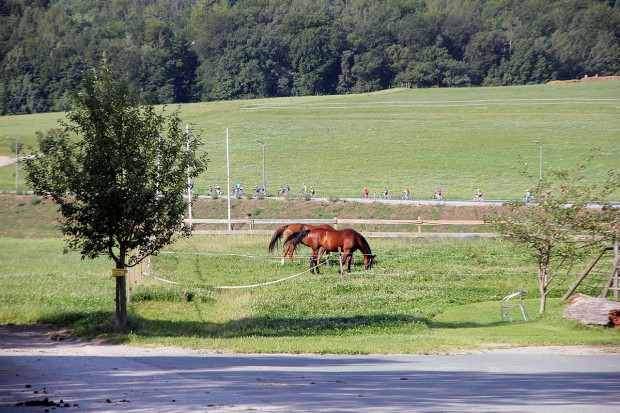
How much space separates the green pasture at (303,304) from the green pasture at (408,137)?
1454 inches

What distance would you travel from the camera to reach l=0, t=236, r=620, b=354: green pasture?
19.5m

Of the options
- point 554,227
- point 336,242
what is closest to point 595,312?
point 554,227

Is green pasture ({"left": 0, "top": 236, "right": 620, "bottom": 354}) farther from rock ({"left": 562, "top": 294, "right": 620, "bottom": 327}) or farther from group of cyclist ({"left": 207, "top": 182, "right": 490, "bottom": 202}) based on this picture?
group of cyclist ({"left": 207, "top": 182, "right": 490, "bottom": 202})

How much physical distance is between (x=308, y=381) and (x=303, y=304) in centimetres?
1136

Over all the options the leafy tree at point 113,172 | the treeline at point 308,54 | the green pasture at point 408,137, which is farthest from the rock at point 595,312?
the treeline at point 308,54

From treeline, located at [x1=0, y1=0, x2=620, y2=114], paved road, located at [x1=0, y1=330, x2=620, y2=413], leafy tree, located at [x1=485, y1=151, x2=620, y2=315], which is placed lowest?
paved road, located at [x1=0, y1=330, x2=620, y2=413]

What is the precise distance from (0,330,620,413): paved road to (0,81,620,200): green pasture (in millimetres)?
53586

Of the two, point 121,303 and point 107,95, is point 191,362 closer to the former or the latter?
point 121,303

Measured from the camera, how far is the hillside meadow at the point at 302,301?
771 inches

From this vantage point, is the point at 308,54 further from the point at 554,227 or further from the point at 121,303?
the point at 121,303

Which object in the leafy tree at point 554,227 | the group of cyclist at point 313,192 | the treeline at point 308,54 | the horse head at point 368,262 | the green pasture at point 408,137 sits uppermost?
the treeline at point 308,54

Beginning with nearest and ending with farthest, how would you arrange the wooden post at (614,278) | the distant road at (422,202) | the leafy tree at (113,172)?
Result: the leafy tree at (113,172), the wooden post at (614,278), the distant road at (422,202)

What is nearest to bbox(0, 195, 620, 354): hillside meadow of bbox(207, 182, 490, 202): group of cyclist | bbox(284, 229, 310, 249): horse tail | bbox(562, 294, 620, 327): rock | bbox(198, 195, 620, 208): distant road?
bbox(562, 294, 620, 327): rock

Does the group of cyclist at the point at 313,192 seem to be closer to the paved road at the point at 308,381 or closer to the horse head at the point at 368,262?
the horse head at the point at 368,262
